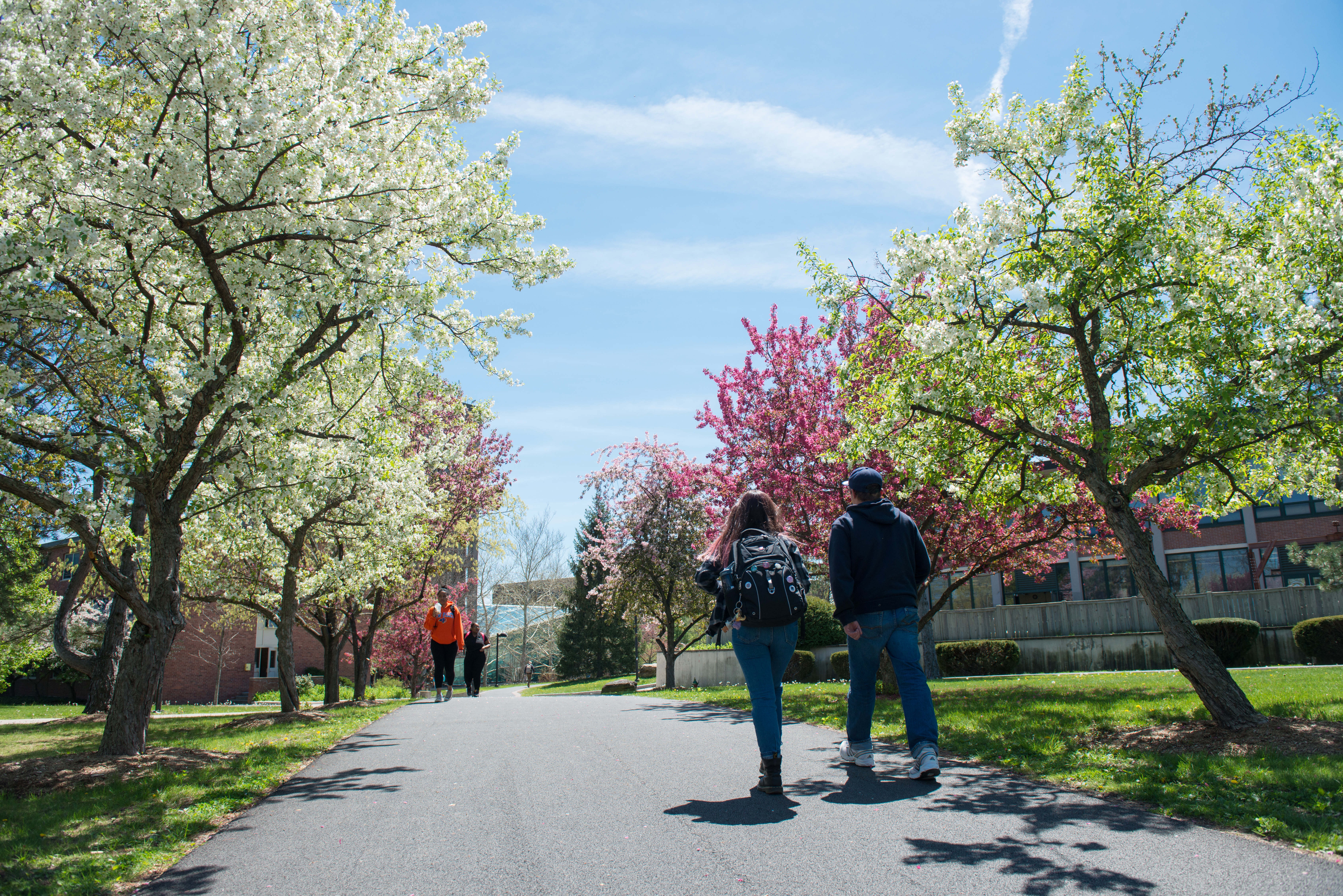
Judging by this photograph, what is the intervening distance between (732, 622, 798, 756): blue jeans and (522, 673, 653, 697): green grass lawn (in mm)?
13404

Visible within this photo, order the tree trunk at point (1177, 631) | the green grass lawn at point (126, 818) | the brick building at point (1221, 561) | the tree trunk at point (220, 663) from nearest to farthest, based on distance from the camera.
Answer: the green grass lawn at point (126, 818) < the tree trunk at point (1177, 631) < the brick building at point (1221, 561) < the tree trunk at point (220, 663)

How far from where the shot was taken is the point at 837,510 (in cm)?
1286

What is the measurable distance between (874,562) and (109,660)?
17.6 meters

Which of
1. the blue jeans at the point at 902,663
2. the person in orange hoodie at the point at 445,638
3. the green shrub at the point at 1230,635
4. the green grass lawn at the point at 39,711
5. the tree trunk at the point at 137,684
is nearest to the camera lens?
the blue jeans at the point at 902,663

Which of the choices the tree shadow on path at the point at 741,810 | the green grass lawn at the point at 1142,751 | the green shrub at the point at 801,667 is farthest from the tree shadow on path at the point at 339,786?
the green shrub at the point at 801,667

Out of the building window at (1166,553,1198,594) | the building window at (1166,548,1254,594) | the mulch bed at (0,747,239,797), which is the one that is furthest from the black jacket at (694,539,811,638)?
the building window at (1166,553,1198,594)

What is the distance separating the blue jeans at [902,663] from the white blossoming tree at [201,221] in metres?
4.97

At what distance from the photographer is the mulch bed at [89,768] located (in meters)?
6.32

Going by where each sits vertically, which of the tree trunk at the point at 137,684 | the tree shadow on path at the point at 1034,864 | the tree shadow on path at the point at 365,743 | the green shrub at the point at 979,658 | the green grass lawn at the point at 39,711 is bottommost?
the green grass lawn at the point at 39,711

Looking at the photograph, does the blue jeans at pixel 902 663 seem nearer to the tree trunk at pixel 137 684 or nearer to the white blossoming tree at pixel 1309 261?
the white blossoming tree at pixel 1309 261

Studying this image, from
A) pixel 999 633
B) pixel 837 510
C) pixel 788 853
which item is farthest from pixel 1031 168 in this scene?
pixel 999 633

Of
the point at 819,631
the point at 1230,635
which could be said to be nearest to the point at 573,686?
the point at 819,631

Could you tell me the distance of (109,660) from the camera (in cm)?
1688

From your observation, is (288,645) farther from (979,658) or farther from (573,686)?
(573,686)
